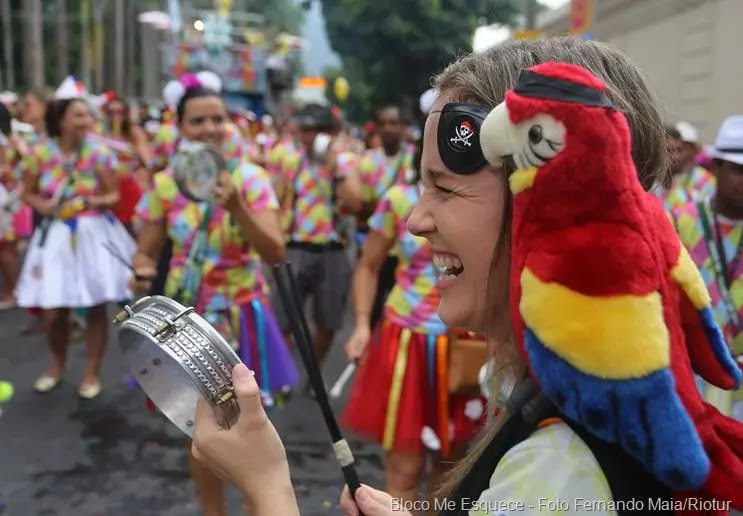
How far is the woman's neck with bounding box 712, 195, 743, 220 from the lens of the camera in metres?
3.17

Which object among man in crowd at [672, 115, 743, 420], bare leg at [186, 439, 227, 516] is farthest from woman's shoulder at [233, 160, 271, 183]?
man in crowd at [672, 115, 743, 420]

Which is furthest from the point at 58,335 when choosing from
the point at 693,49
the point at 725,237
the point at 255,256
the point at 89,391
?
the point at 693,49

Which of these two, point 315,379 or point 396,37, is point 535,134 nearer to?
point 315,379

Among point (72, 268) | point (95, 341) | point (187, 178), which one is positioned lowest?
point (95, 341)

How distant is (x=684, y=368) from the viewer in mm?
877

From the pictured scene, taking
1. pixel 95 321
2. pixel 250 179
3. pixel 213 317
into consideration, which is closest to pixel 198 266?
pixel 213 317

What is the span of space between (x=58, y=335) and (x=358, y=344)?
9.55 ft

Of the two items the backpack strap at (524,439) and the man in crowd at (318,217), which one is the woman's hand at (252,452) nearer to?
the backpack strap at (524,439)

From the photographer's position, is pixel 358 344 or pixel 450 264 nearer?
pixel 450 264

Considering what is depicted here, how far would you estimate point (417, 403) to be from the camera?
296 centimetres

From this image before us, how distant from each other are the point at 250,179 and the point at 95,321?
2390 mm

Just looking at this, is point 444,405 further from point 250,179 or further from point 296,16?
point 296,16

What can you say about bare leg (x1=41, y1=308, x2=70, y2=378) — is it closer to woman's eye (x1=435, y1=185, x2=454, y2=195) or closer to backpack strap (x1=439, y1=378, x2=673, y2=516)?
woman's eye (x1=435, y1=185, x2=454, y2=195)

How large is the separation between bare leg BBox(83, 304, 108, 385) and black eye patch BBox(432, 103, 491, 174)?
14.7 ft
